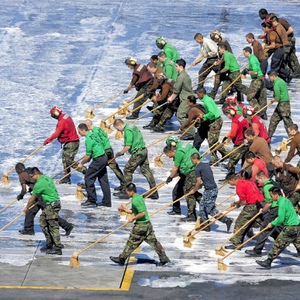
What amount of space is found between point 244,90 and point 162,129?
2589 mm

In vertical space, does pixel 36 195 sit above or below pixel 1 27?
above

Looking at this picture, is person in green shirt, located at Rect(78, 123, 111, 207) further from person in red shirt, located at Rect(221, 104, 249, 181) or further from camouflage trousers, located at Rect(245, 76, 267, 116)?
camouflage trousers, located at Rect(245, 76, 267, 116)

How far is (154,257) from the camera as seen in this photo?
17.1m

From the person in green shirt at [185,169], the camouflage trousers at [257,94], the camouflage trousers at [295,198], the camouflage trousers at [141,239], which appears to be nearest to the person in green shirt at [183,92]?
the camouflage trousers at [257,94]

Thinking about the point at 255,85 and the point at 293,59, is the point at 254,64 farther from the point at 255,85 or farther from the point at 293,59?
the point at 293,59

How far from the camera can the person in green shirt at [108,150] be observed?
19.6 metres

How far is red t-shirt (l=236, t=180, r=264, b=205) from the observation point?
17172 mm

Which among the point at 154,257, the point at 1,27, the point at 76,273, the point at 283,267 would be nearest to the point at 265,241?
the point at 283,267

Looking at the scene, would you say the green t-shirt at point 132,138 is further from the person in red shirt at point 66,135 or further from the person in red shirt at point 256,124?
the person in red shirt at point 256,124

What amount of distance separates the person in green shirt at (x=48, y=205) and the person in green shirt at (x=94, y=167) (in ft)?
7.07

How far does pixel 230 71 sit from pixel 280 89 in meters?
2.90

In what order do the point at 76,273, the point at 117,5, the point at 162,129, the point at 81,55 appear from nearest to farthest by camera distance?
the point at 76,273, the point at 162,129, the point at 81,55, the point at 117,5

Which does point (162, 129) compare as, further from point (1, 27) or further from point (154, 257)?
point (1, 27)

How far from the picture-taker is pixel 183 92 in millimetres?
22734
